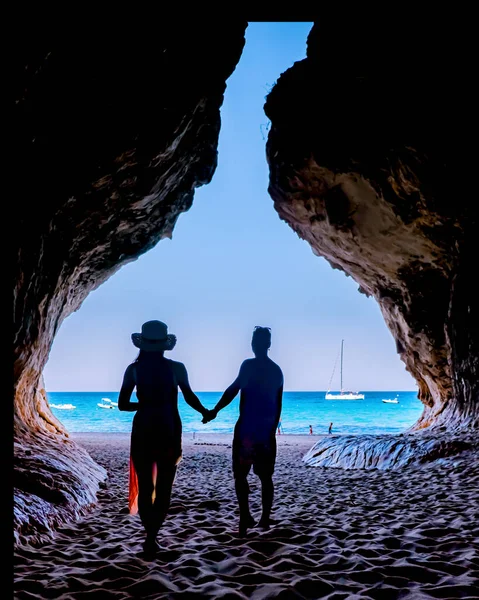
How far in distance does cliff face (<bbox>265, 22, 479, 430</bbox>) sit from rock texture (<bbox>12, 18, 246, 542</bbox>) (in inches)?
84.4

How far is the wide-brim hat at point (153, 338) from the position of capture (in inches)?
151

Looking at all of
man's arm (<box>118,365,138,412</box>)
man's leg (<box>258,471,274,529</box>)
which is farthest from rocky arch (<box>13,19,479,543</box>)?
man's leg (<box>258,471,274,529</box>)

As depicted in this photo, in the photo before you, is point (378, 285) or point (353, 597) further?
point (378, 285)

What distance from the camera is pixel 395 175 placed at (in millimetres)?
9742

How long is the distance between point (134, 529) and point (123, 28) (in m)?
6.54

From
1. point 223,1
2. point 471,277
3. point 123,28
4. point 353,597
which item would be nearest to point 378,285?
point 471,277

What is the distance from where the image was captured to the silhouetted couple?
3.64m

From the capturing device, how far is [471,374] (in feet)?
33.7

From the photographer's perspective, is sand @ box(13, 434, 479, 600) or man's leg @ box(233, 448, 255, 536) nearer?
sand @ box(13, 434, 479, 600)

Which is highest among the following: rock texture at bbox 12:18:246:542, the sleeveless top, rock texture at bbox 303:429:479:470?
rock texture at bbox 12:18:246:542

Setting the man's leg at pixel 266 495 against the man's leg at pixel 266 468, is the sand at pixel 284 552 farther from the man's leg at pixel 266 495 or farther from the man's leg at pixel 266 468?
the man's leg at pixel 266 468

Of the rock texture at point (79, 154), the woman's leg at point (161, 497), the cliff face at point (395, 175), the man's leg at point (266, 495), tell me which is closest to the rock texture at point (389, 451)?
the cliff face at point (395, 175)

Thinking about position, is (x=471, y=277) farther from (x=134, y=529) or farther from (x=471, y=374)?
(x=134, y=529)

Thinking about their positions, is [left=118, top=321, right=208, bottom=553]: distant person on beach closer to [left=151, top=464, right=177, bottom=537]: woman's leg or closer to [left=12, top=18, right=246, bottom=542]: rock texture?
[left=151, top=464, right=177, bottom=537]: woman's leg
